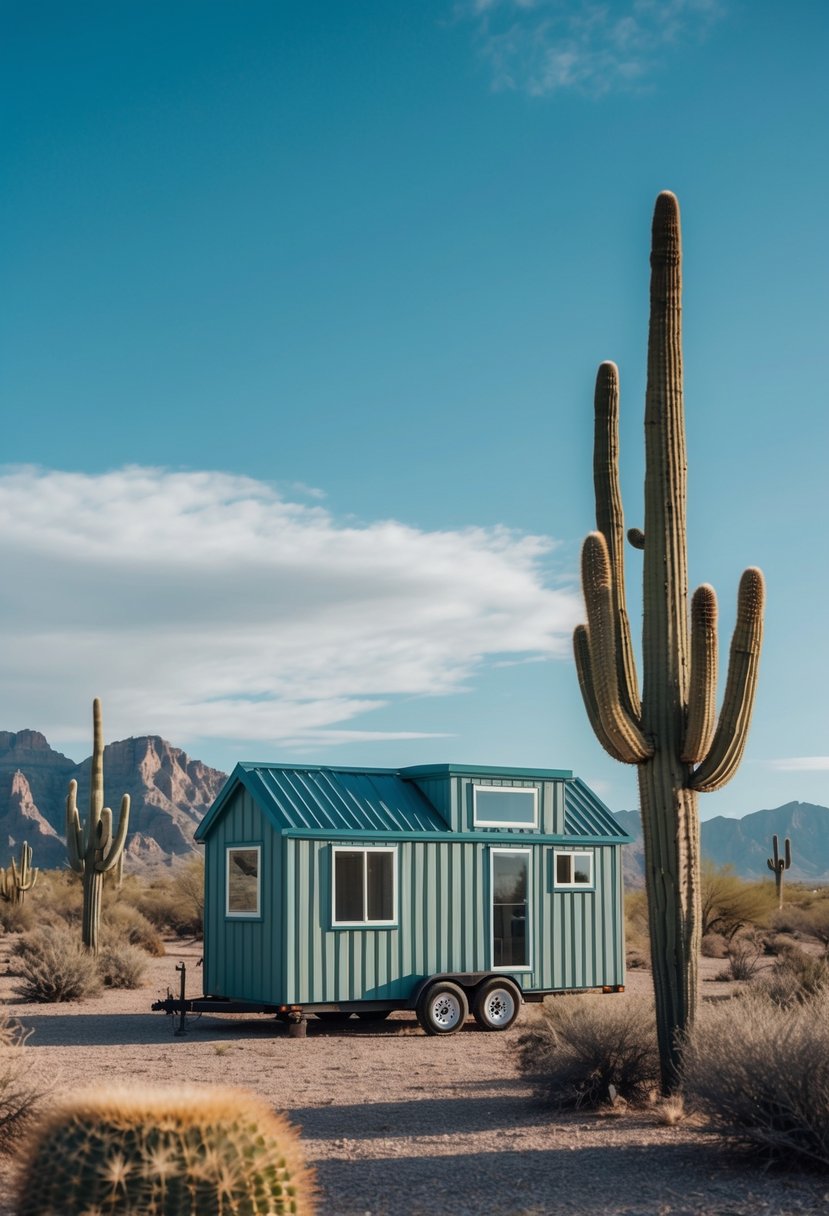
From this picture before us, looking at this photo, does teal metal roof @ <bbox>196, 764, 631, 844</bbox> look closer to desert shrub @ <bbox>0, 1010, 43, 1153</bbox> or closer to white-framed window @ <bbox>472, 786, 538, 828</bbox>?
white-framed window @ <bbox>472, 786, 538, 828</bbox>

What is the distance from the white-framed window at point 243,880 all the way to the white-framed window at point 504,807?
3264mm

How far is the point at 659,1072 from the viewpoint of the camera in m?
11.2

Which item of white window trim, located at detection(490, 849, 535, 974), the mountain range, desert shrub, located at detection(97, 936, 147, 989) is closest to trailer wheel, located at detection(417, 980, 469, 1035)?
white window trim, located at detection(490, 849, 535, 974)

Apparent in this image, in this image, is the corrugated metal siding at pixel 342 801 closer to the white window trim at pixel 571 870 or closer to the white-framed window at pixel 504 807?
the white-framed window at pixel 504 807

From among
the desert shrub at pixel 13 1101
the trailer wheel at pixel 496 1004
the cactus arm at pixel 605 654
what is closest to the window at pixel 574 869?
the trailer wheel at pixel 496 1004

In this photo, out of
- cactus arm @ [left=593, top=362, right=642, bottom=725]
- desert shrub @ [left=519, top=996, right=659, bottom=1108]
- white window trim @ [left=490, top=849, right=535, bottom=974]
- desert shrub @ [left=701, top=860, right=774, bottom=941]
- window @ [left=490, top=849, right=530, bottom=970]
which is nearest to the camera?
desert shrub @ [left=519, top=996, right=659, bottom=1108]

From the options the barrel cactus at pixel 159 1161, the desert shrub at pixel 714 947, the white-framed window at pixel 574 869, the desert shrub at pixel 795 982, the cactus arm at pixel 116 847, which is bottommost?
the desert shrub at pixel 714 947

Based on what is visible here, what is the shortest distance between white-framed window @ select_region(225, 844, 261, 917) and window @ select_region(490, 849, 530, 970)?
346cm

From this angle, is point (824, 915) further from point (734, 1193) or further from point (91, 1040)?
point (734, 1193)

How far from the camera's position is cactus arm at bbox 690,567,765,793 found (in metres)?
10.9

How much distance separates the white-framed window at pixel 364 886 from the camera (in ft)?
58.3

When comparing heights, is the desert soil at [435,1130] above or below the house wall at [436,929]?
below

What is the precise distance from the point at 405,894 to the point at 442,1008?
1.58 metres

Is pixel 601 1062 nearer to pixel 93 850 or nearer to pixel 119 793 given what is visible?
pixel 93 850
